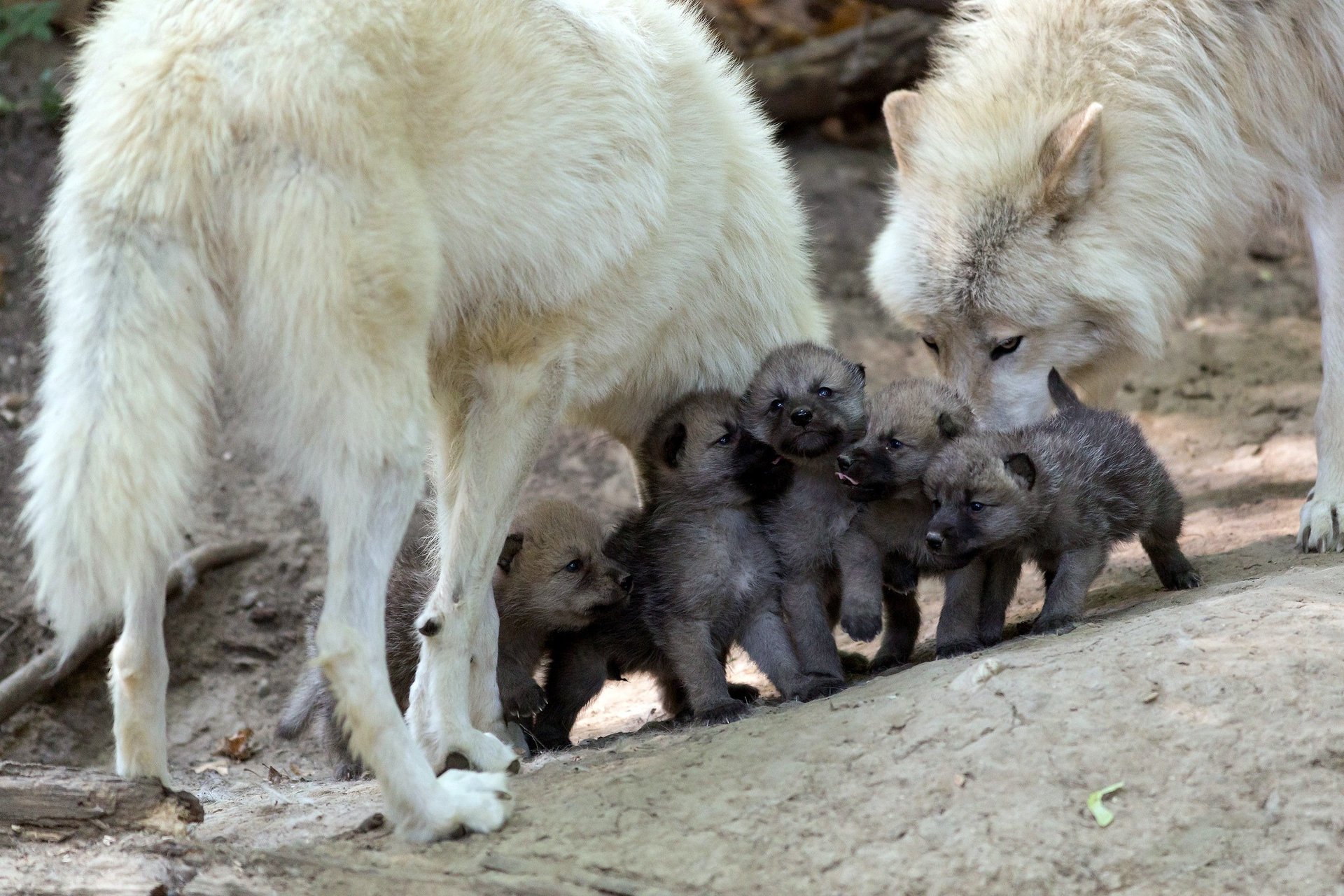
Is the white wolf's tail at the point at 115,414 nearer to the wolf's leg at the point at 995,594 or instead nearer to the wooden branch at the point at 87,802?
the wooden branch at the point at 87,802

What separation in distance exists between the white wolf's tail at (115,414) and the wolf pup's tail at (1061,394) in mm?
3222

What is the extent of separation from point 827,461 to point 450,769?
69.8 inches

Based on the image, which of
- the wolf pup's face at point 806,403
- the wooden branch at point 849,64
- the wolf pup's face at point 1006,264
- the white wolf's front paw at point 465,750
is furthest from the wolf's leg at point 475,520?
the wooden branch at point 849,64

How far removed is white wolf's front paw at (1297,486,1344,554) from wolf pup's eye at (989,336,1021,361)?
130 centimetres

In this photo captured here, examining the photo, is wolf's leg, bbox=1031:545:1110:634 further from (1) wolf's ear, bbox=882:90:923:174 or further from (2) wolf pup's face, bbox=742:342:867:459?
(1) wolf's ear, bbox=882:90:923:174

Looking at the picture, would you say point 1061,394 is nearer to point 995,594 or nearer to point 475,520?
point 995,594

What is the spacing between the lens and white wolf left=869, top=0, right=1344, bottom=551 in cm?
498

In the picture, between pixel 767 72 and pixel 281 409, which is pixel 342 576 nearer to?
pixel 281 409

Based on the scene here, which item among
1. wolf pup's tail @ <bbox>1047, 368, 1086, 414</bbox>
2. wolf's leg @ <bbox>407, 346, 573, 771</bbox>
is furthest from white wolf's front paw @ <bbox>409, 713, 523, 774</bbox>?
wolf pup's tail @ <bbox>1047, 368, 1086, 414</bbox>

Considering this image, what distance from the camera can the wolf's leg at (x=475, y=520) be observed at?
3.80m

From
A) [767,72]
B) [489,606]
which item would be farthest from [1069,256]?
[767,72]

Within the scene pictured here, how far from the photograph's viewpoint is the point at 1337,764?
9.87 feet

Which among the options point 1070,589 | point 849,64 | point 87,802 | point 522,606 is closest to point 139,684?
point 87,802

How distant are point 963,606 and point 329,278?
2.44 meters
